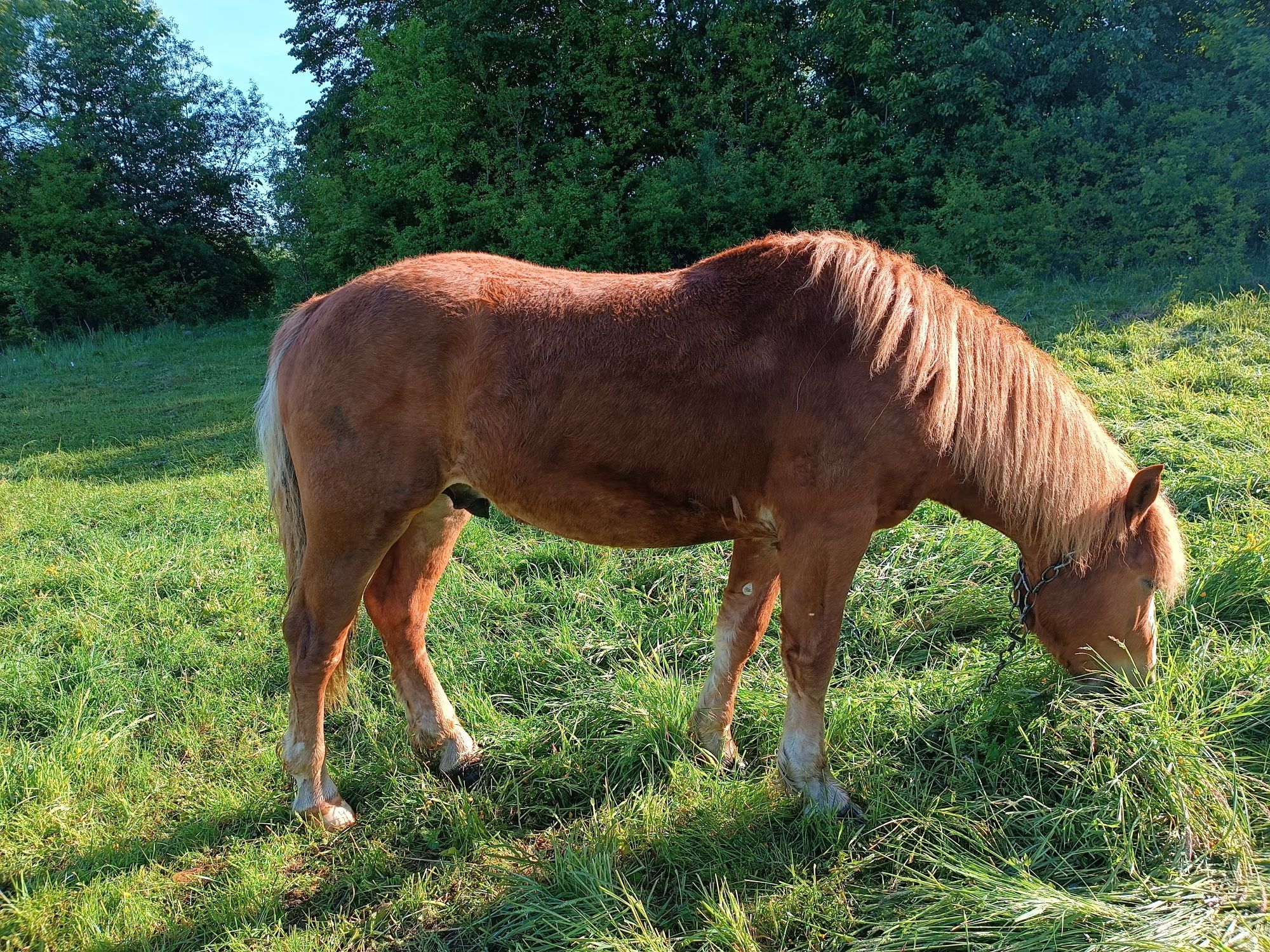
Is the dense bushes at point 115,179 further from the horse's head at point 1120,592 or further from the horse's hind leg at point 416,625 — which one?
the horse's head at point 1120,592

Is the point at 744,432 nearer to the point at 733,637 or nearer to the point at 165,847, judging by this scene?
the point at 733,637

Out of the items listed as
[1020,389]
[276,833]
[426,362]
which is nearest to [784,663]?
[1020,389]

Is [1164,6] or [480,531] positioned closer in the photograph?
[480,531]

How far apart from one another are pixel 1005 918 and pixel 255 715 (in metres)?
3.00

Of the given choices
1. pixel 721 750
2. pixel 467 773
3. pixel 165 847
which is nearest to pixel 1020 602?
pixel 721 750

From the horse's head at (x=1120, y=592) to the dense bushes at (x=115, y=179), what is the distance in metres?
20.3

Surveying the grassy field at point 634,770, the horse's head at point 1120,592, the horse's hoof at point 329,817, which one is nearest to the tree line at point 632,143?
the grassy field at point 634,770

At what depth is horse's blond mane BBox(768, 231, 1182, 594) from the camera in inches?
95.0

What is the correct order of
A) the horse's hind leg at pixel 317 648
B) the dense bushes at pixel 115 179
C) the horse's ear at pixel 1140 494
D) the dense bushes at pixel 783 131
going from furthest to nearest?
the dense bushes at pixel 115 179, the dense bushes at pixel 783 131, the horse's hind leg at pixel 317 648, the horse's ear at pixel 1140 494

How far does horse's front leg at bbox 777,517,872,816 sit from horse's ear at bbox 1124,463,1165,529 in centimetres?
89

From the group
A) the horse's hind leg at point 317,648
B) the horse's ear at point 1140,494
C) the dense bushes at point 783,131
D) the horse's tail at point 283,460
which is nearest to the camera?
the horse's ear at point 1140,494

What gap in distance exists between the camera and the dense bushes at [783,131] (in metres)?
10.1

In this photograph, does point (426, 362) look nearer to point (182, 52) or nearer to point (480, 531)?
point (480, 531)

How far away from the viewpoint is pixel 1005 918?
2.00 meters
